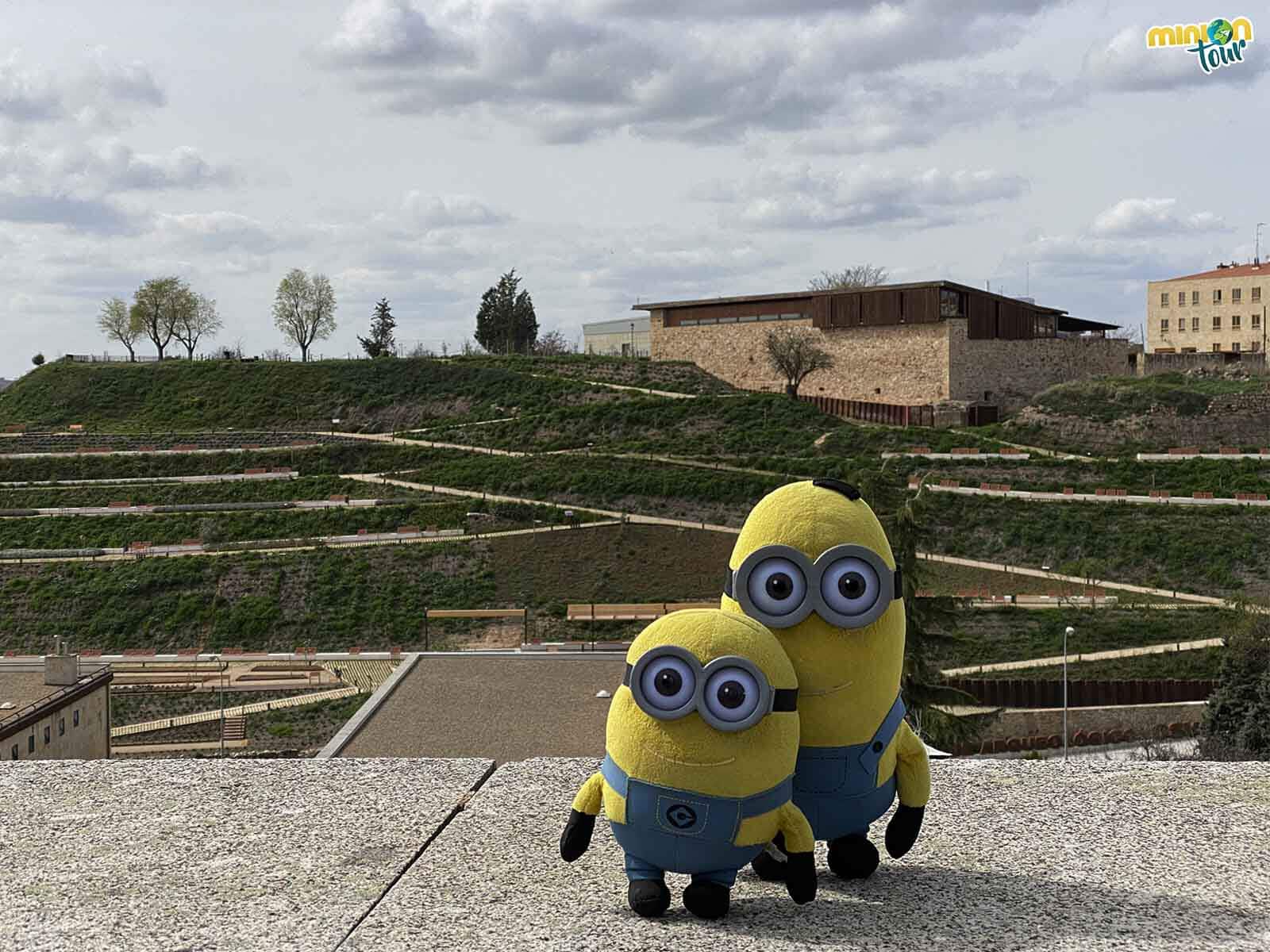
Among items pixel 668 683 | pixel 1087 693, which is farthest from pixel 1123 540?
pixel 668 683

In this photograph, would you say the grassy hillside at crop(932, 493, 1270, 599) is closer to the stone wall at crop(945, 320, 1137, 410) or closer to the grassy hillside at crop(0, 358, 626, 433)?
the stone wall at crop(945, 320, 1137, 410)

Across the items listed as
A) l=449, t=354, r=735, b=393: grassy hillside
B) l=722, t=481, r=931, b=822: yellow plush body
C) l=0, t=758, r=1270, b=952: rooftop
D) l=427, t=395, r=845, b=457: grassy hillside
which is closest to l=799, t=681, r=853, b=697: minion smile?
l=722, t=481, r=931, b=822: yellow plush body

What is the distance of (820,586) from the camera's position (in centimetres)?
700

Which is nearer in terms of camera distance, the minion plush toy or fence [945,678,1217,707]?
the minion plush toy

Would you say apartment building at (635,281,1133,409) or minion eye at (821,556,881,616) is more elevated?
apartment building at (635,281,1133,409)

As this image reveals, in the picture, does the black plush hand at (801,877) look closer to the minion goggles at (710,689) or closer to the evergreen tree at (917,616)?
the minion goggles at (710,689)

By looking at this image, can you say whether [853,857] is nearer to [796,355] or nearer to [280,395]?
[796,355]

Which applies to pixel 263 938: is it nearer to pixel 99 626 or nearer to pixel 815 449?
pixel 99 626

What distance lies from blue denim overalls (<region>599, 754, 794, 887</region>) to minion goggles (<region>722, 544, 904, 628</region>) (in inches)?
35.2

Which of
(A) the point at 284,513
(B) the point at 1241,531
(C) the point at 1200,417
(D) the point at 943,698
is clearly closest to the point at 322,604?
(A) the point at 284,513

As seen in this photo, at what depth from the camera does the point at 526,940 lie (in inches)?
272

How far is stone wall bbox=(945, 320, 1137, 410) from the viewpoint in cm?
5500

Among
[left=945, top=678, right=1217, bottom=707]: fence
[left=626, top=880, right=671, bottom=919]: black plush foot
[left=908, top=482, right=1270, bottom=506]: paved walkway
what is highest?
[left=626, top=880, right=671, bottom=919]: black plush foot

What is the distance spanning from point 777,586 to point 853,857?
1.85 m
